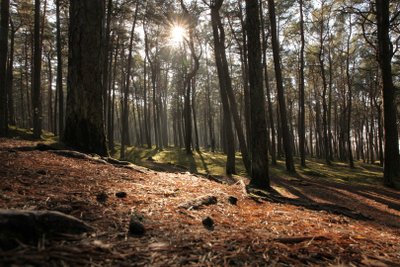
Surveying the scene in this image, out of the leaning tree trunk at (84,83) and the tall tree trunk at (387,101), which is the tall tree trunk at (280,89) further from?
the leaning tree trunk at (84,83)

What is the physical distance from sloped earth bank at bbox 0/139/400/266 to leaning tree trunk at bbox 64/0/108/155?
2258 millimetres

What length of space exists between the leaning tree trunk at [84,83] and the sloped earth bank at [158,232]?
2258 mm

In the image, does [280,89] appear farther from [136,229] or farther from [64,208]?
[136,229]

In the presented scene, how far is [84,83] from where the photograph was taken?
7.85m

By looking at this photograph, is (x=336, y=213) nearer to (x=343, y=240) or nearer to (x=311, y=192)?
(x=343, y=240)

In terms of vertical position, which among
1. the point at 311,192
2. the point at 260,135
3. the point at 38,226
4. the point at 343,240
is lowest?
the point at 311,192

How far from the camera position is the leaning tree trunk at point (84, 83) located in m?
7.76

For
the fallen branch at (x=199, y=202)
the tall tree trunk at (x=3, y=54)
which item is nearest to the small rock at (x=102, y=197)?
the fallen branch at (x=199, y=202)

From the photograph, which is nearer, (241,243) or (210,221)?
(241,243)

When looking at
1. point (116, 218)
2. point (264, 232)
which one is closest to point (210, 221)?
point (264, 232)

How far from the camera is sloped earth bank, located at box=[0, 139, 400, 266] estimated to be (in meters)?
2.31

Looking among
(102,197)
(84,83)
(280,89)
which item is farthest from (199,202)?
(280,89)

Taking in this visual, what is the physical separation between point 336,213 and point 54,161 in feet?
17.8

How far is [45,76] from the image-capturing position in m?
41.2
